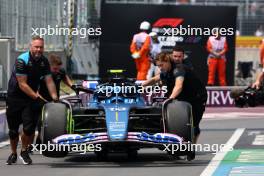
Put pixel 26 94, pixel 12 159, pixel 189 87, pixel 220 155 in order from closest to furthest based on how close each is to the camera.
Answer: pixel 26 94 < pixel 12 159 < pixel 189 87 < pixel 220 155

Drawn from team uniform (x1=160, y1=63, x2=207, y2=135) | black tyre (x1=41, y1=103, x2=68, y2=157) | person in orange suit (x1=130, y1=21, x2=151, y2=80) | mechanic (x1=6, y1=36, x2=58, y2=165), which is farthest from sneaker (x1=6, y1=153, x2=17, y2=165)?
person in orange suit (x1=130, y1=21, x2=151, y2=80)

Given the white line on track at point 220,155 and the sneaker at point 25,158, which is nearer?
the white line on track at point 220,155

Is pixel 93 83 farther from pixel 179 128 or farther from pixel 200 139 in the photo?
pixel 200 139

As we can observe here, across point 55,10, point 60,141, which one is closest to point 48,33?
point 55,10

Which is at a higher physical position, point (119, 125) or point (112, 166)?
point (119, 125)

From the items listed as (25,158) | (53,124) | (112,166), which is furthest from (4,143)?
(112,166)

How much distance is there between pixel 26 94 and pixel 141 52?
1521 centimetres

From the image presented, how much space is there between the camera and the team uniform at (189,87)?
14625 millimetres

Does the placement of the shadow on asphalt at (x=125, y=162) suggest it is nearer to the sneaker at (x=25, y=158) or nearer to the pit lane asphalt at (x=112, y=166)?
the pit lane asphalt at (x=112, y=166)

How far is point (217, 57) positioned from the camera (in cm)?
2977

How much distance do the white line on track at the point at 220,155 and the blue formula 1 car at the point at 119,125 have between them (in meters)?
0.41

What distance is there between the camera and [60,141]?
13.6 metres

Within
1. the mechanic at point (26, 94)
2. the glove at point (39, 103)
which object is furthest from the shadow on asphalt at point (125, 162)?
the glove at point (39, 103)

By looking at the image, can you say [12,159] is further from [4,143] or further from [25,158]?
[4,143]
